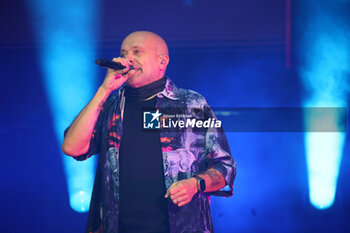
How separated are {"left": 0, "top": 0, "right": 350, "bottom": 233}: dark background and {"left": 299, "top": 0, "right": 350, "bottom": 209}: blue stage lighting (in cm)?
7

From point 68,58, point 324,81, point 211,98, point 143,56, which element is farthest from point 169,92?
point 324,81

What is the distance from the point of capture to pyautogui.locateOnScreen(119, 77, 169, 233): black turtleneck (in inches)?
51.1

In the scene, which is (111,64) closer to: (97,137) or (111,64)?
(111,64)

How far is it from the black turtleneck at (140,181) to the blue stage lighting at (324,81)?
5.49ft

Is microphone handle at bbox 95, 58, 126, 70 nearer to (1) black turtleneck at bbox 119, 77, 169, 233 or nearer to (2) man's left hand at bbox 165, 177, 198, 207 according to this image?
(1) black turtleneck at bbox 119, 77, 169, 233

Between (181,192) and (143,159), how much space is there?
28cm

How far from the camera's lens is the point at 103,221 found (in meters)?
1.37

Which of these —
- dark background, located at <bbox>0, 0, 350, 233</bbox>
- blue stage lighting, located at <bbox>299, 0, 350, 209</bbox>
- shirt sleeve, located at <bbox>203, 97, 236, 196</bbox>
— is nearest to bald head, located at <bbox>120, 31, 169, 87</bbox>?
shirt sleeve, located at <bbox>203, 97, 236, 196</bbox>

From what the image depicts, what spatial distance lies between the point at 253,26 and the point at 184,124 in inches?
56.6

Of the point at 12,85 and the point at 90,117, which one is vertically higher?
the point at 12,85

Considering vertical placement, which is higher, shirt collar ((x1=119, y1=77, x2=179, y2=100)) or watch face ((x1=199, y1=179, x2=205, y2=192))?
shirt collar ((x1=119, y1=77, x2=179, y2=100))

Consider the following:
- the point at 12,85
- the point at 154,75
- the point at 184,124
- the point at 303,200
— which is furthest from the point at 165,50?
the point at 303,200

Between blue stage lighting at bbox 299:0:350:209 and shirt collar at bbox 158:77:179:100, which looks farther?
blue stage lighting at bbox 299:0:350:209

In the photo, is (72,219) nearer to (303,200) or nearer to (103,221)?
(103,221)
